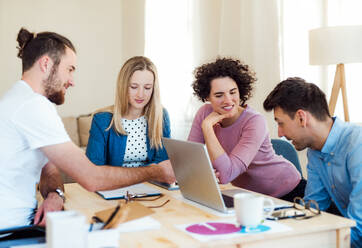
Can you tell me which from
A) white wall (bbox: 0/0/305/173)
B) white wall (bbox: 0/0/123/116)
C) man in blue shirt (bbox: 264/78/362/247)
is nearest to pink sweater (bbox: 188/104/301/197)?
man in blue shirt (bbox: 264/78/362/247)

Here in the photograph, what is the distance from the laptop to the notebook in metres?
0.14

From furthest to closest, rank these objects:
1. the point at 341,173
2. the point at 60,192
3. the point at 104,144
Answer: the point at 104,144
the point at 60,192
the point at 341,173

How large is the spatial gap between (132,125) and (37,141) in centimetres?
95

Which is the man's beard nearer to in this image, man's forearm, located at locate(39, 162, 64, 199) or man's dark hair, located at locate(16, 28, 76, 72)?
man's dark hair, located at locate(16, 28, 76, 72)

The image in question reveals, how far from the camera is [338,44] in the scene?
271 cm

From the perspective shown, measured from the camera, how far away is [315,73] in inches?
131

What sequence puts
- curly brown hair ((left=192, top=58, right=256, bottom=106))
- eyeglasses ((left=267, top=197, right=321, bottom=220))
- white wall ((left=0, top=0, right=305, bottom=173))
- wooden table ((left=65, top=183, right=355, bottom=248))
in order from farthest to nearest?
white wall ((left=0, top=0, right=305, bottom=173)), curly brown hair ((left=192, top=58, right=256, bottom=106)), eyeglasses ((left=267, top=197, right=321, bottom=220)), wooden table ((left=65, top=183, right=355, bottom=248))

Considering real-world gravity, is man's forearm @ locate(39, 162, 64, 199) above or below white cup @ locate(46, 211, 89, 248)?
below

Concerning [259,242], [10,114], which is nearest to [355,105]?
[259,242]

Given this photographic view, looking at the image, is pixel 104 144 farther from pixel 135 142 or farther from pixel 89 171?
pixel 89 171

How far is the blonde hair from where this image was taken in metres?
2.43

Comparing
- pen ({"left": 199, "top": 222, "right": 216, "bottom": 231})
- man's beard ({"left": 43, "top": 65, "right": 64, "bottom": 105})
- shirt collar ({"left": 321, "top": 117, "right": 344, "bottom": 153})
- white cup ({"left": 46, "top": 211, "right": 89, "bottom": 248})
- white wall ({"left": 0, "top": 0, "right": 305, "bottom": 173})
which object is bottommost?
pen ({"left": 199, "top": 222, "right": 216, "bottom": 231})

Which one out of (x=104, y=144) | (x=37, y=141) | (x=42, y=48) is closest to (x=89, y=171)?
(x=37, y=141)

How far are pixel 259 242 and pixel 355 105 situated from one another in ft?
6.90
